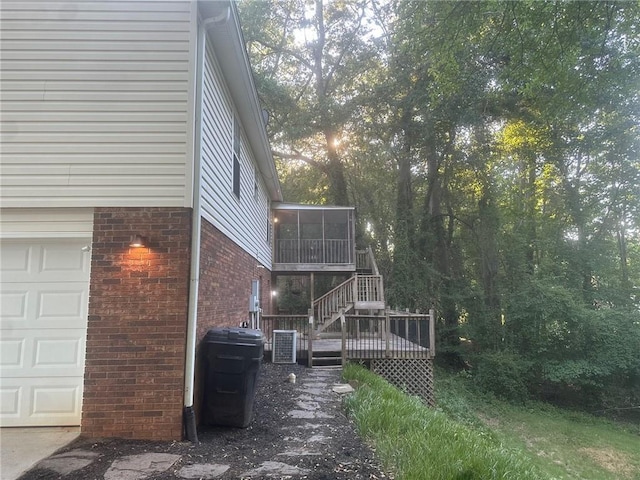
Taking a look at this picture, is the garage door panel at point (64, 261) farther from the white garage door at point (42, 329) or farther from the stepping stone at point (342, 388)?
the stepping stone at point (342, 388)

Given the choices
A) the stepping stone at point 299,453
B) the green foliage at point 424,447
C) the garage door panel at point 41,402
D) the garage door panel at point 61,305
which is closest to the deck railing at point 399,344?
the green foliage at point 424,447

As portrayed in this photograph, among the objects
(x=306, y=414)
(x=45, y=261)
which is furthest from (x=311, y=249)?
(x=45, y=261)

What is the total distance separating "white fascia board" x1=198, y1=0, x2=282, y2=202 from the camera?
184 inches

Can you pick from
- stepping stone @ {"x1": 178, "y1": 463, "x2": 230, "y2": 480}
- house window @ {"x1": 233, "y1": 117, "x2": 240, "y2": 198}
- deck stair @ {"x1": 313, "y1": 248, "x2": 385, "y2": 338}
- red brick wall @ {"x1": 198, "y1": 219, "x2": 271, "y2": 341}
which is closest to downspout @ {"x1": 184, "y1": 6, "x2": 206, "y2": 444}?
red brick wall @ {"x1": 198, "y1": 219, "x2": 271, "y2": 341}

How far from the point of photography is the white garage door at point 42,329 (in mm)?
4305

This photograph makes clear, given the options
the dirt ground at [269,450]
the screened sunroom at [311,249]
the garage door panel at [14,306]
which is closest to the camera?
the dirt ground at [269,450]

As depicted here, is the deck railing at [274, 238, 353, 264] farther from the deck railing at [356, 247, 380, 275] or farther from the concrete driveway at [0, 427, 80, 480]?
the concrete driveway at [0, 427, 80, 480]

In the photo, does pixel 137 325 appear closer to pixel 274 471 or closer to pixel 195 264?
pixel 195 264

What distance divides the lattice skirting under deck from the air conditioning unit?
6.99 ft

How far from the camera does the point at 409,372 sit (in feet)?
32.8

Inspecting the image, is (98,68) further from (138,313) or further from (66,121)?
(138,313)

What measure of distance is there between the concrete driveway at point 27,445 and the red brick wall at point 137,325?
28cm

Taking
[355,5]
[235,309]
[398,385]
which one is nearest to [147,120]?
[235,309]

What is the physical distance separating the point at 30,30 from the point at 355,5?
19430 mm
